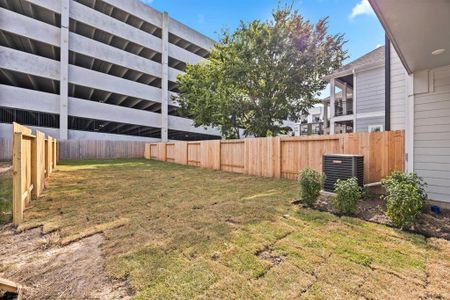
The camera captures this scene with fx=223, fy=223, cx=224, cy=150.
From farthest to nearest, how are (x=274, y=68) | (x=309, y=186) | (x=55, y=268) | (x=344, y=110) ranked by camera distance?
(x=344, y=110)
(x=274, y=68)
(x=309, y=186)
(x=55, y=268)

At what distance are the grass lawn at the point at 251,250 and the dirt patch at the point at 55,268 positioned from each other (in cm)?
14

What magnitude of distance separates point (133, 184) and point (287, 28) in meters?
11.2

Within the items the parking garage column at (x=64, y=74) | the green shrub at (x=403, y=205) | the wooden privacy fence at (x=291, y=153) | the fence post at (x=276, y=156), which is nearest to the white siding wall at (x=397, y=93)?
the wooden privacy fence at (x=291, y=153)

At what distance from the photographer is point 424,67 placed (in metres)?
4.24

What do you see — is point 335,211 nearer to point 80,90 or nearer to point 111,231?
point 111,231

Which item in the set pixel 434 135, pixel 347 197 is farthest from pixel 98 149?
pixel 434 135

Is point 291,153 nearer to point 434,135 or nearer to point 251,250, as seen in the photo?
point 434,135

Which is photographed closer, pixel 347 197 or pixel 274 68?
pixel 347 197

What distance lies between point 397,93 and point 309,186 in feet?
15.0

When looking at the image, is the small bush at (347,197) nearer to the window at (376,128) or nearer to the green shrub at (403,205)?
the green shrub at (403,205)

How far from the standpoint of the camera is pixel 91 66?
2061cm

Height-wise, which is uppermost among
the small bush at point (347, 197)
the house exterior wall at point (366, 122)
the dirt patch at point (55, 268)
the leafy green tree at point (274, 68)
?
the leafy green tree at point (274, 68)

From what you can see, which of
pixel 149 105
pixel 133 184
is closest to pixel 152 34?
pixel 149 105

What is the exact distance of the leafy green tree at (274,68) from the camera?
12.2 meters
